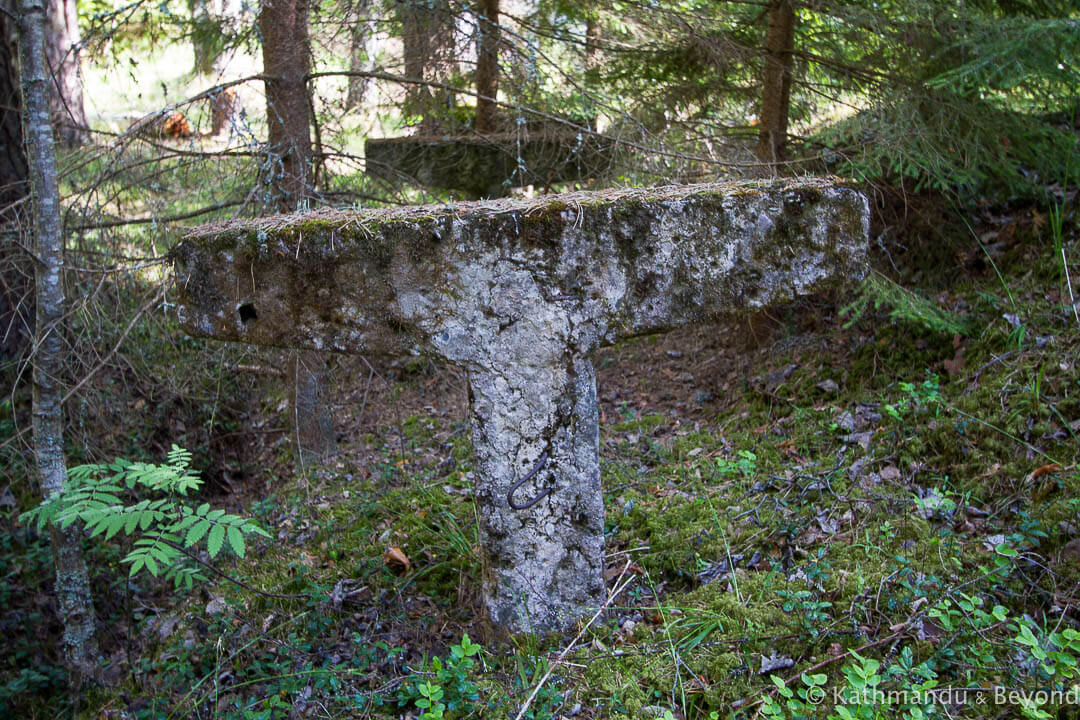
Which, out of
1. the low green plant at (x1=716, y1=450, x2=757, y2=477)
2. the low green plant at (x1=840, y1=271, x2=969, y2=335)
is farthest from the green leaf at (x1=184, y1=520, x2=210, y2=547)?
the low green plant at (x1=840, y1=271, x2=969, y2=335)

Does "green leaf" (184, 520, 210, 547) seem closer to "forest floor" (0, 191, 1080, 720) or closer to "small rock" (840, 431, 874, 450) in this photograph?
"forest floor" (0, 191, 1080, 720)

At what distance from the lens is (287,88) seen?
5.20 metres

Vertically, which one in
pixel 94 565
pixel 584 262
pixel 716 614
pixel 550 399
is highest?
pixel 584 262

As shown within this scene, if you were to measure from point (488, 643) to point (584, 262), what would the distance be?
5.49ft

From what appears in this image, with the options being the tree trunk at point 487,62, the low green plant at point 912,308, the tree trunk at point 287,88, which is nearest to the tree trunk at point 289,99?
the tree trunk at point 287,88

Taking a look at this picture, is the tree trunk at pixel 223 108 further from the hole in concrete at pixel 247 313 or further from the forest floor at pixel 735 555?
the hole in concrete at pixel 247 313

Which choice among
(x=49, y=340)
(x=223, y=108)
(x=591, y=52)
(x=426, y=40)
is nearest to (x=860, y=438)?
(x=591, y=52)

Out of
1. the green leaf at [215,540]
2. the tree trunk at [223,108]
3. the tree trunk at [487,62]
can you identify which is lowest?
the green leaf at [215,540]

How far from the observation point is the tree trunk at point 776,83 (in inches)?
216

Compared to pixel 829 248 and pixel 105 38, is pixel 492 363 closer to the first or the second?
pixel 829 248

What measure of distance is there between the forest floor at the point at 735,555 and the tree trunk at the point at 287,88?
4.77 ft

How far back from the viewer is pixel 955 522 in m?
3.41

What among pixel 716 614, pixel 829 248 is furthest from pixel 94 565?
pixel 829 248

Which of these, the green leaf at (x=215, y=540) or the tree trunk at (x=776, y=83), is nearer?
the green leaf at (x=215, y=540)
